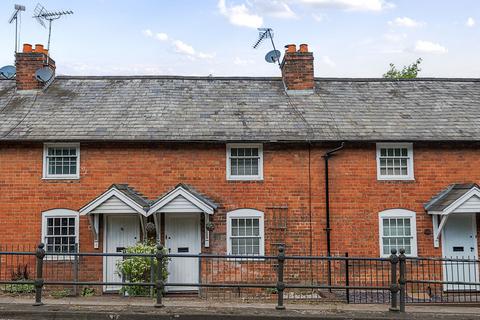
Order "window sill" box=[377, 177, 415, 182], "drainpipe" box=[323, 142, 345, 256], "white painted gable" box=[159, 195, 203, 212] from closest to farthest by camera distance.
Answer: "white painted gable" box=[159, 195, 203, 212], "drainpipe" box=[323, 142, 345, 256], "window sill" box=[377, 177, 415, 182]

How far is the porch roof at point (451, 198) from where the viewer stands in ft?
41.7

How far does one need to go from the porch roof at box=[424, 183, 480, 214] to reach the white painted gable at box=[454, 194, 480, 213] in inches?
2.5

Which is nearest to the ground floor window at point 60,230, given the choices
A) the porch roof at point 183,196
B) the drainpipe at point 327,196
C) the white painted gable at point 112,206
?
the white painted gable at point 112,206

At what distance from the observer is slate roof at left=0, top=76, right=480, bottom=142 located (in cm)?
1370

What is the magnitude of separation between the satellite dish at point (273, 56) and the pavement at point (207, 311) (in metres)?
11.2

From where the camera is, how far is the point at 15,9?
1900cm

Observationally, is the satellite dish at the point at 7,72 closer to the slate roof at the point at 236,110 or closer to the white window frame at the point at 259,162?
the slate roof at the point at 236,110

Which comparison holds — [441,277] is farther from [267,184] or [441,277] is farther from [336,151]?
[267,184]

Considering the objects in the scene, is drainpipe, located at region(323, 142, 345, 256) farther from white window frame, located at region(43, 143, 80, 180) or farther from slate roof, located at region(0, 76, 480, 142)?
white window frame, located at region(43, 143, 80, 180)

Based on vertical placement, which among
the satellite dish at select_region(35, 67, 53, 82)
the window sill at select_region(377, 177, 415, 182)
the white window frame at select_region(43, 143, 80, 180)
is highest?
the satellite dish at select_region(35, 67, 53, 82)

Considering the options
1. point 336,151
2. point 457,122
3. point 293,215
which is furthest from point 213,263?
point 457,122

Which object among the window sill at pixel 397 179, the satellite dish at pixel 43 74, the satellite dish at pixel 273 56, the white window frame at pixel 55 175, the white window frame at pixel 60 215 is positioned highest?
the satellite dish at pixel 273 56

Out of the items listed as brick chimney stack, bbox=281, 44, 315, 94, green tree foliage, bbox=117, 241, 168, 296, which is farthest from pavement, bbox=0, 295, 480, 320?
brick chimney stack, bbox=281, 44, 315, 94

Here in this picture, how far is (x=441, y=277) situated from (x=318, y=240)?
3778 mm
